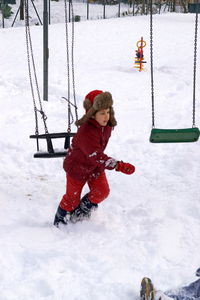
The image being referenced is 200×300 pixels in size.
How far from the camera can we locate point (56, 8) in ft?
84.2

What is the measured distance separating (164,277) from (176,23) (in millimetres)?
17449

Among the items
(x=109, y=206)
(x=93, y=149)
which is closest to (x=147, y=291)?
(x=93, y=149)

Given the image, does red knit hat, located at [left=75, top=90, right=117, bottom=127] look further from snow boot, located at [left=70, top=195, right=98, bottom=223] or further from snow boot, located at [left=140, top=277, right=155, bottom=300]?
snow boot, located at [left=140, top=277, right=155, bottom=300]

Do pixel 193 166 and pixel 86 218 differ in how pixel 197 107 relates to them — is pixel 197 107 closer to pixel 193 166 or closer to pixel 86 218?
pixel 193 166

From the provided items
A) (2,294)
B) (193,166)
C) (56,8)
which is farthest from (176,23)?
(2,294)

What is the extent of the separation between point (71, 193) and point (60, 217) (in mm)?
257

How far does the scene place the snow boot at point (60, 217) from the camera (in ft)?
12.7

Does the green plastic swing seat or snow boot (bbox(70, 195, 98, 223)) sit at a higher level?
the green plastic swing seat

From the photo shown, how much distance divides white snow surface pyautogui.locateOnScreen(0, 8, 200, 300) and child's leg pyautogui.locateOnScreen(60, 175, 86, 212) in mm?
209

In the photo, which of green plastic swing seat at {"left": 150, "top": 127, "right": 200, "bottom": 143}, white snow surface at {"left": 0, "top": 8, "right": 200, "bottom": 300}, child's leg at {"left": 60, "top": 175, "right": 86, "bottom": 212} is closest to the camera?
white snow surface at {"left": 0, "top": 8, "right": 200, "bottom": 300}

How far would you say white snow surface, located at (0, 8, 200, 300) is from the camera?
3.09m

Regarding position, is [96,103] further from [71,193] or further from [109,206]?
[109,206]

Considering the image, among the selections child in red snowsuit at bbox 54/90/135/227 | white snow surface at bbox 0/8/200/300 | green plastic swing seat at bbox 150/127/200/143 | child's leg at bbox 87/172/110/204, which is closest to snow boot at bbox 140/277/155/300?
white snow surface at bbox 0/8/200/300

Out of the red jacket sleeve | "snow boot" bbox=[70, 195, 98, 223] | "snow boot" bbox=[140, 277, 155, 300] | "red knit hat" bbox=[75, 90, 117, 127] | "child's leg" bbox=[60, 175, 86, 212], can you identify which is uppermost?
"red knit hat" bbox=[75, 90, 117, 127]
